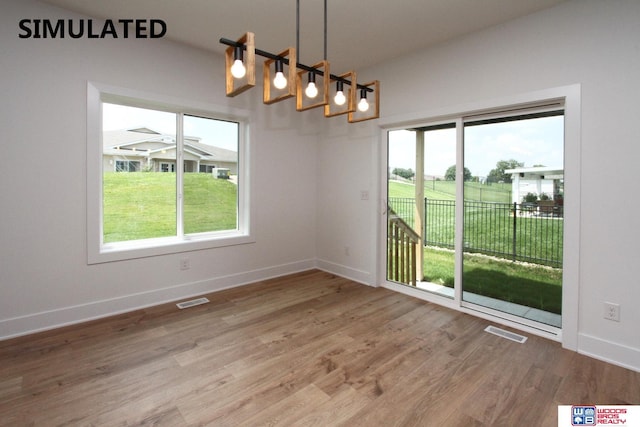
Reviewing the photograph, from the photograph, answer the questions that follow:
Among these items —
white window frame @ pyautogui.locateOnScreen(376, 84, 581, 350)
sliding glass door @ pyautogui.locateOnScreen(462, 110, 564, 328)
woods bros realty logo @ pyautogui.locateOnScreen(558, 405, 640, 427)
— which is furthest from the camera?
sliding glass door @ pyautogui.locateOnScreen(462, 110, 564, 328)

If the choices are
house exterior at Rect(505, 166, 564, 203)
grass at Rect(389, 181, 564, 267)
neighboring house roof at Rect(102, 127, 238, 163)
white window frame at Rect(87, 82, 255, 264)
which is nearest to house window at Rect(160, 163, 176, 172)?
neighboring house roof at Rect(102, 127, 238, 163)

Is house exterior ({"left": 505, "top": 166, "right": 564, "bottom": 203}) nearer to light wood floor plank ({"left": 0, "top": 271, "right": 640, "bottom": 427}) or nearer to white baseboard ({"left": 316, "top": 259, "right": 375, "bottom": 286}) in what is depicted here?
light wood floor plank ({"left": 0, "top": 271, "right": 640, "bottom": 427})

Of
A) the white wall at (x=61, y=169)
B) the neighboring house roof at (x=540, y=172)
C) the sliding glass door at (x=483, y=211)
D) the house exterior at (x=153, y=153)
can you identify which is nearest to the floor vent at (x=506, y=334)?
the sliding glass door at (x=483, y=211)

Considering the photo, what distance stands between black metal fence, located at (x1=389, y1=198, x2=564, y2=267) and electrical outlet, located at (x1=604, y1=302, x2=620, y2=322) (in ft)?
1.53

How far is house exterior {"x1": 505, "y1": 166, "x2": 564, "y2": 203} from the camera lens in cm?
278

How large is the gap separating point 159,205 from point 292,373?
249 cm

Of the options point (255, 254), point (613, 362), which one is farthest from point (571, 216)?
point (255, 254)

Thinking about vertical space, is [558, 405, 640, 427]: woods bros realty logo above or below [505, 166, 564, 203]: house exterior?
below

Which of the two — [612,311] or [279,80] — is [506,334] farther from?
[279,80]

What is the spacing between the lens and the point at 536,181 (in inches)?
114

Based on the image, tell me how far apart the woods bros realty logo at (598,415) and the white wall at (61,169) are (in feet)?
11.3

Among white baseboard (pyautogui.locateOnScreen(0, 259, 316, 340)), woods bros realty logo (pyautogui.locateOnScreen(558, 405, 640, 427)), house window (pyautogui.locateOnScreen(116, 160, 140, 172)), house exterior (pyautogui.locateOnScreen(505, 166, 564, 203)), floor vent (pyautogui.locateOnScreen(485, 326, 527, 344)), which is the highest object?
house window (pyautogui.locateOnScreen(116, 160, 140, 172))

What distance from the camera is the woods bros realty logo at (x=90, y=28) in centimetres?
270

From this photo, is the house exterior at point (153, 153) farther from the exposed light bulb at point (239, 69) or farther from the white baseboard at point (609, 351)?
the white baseboard at point (609, 351)
